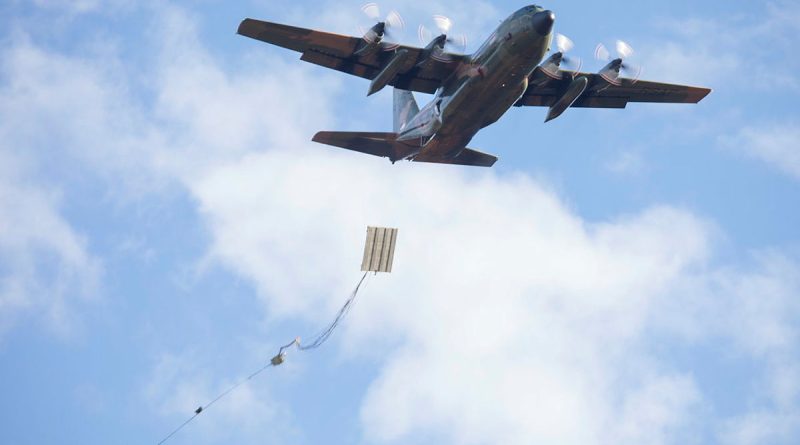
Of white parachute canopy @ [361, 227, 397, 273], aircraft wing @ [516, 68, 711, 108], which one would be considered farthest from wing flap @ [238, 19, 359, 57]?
aircraft wing @ [516, 68, 711, 108]

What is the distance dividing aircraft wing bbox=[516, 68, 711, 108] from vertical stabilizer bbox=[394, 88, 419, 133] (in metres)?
5.12

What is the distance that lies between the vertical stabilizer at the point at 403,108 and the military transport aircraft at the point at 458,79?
90 millimetres

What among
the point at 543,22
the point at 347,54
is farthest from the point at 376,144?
the point at 543,22

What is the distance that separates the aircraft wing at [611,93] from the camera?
49.9 m

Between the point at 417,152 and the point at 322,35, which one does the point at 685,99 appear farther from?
the point at 322,35

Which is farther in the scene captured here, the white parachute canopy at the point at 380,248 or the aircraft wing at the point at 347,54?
the aircraft wing at the point at 347,54

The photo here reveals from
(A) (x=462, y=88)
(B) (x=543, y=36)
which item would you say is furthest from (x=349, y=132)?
(B) (x=543, y=36)

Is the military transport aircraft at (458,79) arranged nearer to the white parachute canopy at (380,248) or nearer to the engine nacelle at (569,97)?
the engine nacelle at (569,97)

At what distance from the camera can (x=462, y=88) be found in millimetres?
44656

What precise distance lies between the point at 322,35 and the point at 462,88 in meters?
6.51

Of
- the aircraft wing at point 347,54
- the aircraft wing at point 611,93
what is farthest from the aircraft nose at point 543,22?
the aircraft wing at point 611,93

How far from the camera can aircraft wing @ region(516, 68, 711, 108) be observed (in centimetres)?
4991

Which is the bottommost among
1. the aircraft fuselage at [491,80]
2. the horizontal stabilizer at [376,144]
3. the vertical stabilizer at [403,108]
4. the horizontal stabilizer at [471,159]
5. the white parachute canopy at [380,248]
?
the white parachute canopy at [380,248]

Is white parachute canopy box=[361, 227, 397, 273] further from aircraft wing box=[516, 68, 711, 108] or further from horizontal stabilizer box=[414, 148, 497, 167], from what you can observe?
aircraft wing box=[516, 68, 711, 108]
